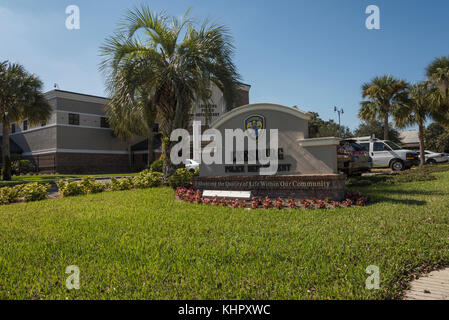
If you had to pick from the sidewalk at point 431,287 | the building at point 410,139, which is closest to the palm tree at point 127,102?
the sidewalk at point 431,287

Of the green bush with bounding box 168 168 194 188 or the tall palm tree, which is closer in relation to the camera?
the green bush with bounding box 168 168 194 188

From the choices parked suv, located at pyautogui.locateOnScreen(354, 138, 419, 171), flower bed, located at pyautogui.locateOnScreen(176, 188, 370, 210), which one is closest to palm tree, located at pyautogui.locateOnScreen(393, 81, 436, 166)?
parked suv, located at pyautogui.locateOnScreen(354, 138, 419, 171)

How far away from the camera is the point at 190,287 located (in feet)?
10.7

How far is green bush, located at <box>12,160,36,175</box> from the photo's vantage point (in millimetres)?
28484

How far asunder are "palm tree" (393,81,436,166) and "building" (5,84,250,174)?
14.1 m

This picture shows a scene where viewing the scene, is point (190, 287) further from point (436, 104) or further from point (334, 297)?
point (436, 104)

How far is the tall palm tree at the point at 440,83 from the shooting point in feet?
65.2

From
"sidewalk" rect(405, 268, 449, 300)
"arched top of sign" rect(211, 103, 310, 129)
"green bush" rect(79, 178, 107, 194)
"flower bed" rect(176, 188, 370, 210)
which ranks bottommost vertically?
"sidewalk" rect(405, 268, 449, 300)

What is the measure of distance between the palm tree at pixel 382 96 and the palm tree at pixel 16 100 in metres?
26.8

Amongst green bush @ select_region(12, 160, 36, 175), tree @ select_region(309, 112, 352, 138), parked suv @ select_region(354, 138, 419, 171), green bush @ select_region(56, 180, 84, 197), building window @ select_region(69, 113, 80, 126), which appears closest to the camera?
green bush @ select_region(56, 180, 84, 197)

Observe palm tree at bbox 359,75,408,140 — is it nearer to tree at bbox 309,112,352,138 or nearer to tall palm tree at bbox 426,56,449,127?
tall palm tree at bbox 426,56,449,127

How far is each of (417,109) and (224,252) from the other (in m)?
24.1

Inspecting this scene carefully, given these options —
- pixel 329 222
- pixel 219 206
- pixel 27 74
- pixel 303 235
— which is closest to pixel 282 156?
pixel 219 206

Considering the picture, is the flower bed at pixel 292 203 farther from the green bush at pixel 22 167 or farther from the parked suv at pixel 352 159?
the green bush at pixel 22 167
